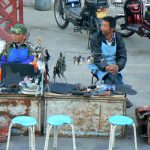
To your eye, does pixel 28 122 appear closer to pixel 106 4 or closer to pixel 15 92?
pixel 15 92

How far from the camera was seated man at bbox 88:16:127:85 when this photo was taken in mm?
8109

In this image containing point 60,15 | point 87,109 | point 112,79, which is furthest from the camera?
point 60,15

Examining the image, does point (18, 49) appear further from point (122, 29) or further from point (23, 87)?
point (122, 29)

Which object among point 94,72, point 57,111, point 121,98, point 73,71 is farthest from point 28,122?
point 73,71

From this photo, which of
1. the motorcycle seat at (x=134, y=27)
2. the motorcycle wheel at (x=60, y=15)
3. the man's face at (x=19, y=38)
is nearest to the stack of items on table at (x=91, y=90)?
the man's face at (x=19, y=38)

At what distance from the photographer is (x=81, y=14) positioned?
12023 millimetres

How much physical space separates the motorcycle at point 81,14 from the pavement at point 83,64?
0.87ft

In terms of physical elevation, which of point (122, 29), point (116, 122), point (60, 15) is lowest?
point (116, 122)

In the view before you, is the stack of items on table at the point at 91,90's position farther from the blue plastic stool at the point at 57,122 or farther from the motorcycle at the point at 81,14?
the motorcycle at the point at 81,14

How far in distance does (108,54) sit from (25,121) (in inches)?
76.3

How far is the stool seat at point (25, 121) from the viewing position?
672 centimetres

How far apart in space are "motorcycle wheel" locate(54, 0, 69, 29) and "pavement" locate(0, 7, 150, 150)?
131 millimetres

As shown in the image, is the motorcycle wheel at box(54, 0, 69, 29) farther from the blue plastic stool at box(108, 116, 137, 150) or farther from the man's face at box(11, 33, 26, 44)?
the blue plastic stool at box(108, 116, 137, 150)

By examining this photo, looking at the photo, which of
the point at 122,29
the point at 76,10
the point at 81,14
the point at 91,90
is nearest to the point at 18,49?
the point at 91,90
